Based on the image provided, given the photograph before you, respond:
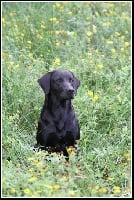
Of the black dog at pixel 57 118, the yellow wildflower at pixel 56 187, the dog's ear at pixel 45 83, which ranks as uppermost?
the dog's ear at pixel 45 83

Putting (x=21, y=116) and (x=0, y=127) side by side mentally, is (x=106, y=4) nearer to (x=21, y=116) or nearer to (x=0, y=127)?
(x=21, y=116)

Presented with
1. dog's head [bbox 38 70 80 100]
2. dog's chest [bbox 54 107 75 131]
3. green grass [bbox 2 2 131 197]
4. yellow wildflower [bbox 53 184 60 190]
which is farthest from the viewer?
dog's chest [bbox 54 107 75 131]

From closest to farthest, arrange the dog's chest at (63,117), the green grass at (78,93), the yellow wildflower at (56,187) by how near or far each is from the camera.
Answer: the yellow wildflower at (56,187)
the green grass at (78,93)
the dog's chest at (63,117)

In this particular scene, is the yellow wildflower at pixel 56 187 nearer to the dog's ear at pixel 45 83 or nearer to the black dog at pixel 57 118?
the black dog at pixel 57 118

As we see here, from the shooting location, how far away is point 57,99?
5.98 m

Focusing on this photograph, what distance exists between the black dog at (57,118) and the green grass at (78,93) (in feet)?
0.72

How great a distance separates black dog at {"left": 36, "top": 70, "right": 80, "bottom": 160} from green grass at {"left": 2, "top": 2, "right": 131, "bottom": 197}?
0.22 meters

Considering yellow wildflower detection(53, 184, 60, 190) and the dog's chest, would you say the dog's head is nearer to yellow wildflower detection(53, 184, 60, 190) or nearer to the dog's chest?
the dog's chest

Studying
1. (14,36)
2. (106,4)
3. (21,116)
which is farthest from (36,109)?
(106,4)

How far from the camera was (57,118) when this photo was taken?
5996mm

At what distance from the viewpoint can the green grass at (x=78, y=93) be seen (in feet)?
16.8

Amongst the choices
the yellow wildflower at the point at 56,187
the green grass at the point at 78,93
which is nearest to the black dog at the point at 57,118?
the green grass at the point at 78,93

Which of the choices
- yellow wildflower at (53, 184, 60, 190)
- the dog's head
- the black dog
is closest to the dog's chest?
the black dog

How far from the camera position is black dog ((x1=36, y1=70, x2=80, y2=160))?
234 inches
